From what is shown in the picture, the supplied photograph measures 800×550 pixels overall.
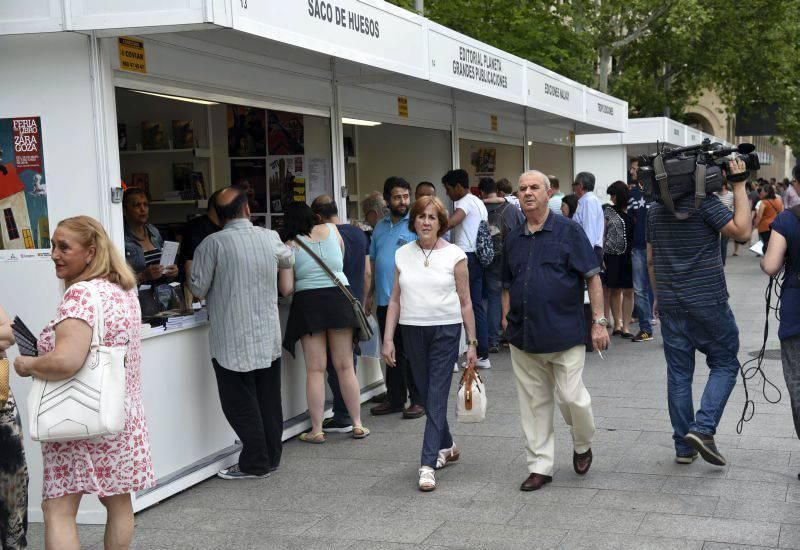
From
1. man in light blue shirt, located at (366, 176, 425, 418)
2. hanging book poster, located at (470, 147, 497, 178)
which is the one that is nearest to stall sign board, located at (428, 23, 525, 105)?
man in light blue shirt, located at (366, 176, 425, 418)

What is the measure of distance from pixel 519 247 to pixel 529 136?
380 inches

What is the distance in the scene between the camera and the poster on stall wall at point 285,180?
9328mm

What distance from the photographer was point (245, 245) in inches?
251

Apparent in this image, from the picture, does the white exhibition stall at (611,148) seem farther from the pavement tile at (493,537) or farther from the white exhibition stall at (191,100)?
the pavement tile at (493,537)

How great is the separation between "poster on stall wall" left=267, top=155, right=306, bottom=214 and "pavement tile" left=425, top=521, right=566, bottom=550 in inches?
179

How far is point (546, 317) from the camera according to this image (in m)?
5.87

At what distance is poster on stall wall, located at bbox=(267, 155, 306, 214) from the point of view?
30.6ft

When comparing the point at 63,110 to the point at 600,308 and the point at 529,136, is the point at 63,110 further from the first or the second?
the point at 529,136

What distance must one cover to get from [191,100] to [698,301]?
3917mm

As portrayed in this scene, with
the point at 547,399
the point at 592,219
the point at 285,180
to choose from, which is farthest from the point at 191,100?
the point at 592,219

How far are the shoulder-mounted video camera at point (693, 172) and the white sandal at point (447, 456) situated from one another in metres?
1.99

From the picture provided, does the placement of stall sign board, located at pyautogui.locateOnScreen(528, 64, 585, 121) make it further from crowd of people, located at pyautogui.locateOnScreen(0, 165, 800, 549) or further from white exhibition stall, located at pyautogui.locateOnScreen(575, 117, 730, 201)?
white exhibition stall, located at pyautogui.locateOnScreen(575, 117, 730, 201)

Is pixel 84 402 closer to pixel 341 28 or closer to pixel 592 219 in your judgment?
pixel 341 28

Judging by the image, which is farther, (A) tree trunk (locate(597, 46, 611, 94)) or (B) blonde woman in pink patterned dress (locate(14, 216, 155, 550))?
(A) tree trunk (locate(597, 46, 611, 94))
